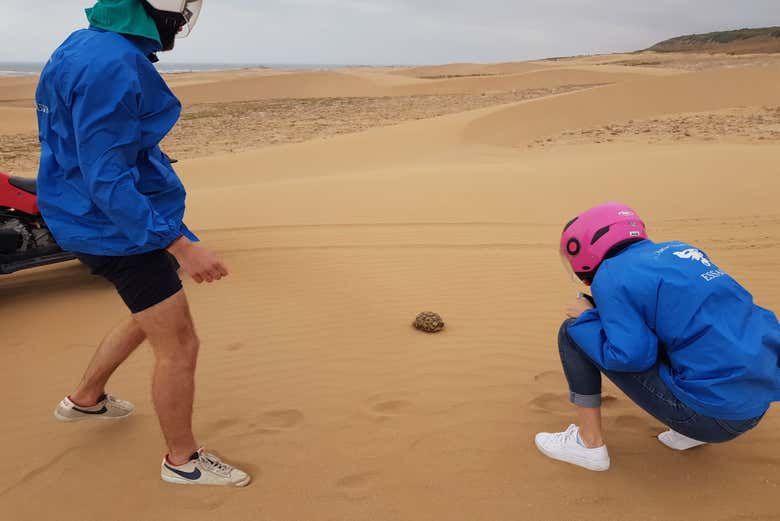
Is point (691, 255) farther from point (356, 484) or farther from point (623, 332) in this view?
point (356, 484)

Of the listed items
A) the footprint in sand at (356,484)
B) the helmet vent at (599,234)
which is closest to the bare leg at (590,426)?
the helmet vent at (599,234)

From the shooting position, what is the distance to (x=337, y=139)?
524 inches

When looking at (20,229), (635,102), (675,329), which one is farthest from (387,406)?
(635,102)

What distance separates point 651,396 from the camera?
90.1 inches

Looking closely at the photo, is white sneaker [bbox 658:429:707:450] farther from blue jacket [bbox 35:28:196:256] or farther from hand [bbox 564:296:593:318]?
blue jacket [bbox 35:28:196:256]

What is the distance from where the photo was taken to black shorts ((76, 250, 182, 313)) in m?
2.34

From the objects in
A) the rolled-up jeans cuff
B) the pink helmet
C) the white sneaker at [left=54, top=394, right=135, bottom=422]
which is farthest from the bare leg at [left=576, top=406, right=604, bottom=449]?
the white sneaker at [left=54, top=394, right=135, bottom=422]

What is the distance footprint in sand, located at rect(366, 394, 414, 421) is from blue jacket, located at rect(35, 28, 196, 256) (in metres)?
1.42

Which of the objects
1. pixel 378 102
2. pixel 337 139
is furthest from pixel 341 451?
pixel 378 102

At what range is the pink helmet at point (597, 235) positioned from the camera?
7.26ft

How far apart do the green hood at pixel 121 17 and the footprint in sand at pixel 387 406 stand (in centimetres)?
200

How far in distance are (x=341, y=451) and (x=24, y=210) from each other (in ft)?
11.2

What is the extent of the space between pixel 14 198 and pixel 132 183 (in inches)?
126

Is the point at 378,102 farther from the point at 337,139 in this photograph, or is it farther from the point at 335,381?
the point at 335,381
